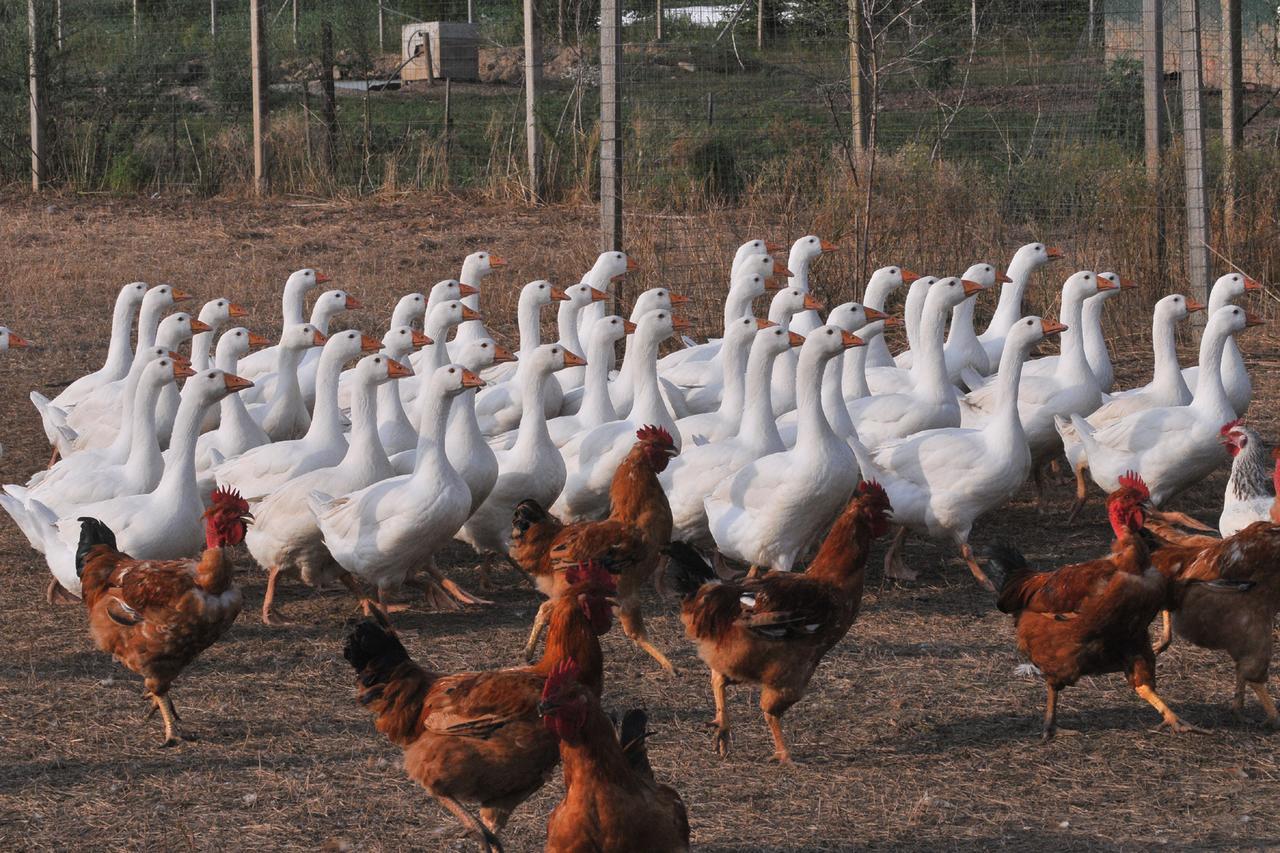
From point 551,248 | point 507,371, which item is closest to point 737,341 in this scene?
point 507,371

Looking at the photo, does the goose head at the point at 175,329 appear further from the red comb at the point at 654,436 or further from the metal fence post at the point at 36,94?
the metal fence post at the point at 36,94

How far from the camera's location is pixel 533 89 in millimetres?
15570

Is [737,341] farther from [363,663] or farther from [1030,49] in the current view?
[1030,49]

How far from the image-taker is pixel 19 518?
21.2 ft

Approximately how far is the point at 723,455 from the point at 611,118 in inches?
165

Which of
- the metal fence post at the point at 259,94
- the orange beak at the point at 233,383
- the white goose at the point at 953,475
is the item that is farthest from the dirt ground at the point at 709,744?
the metal fence post at the point at 259,94

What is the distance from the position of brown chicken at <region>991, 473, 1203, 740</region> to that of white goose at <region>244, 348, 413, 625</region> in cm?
307

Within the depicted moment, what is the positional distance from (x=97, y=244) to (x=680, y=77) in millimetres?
7178

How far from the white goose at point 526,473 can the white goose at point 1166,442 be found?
2671 millimetres

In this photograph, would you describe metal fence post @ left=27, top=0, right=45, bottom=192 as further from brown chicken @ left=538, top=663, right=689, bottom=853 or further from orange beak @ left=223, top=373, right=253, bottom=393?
brown chicken @ left=538, top=663, right=689, bottom=853

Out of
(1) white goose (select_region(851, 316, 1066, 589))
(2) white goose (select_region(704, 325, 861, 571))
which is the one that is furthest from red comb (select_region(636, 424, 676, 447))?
(1) white goose (select_region(851, 316, 1066, 589))

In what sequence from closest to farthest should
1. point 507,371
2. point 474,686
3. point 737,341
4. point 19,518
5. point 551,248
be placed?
point 474,686
point 19,518
point 737,341
point 507,371
point 551,248

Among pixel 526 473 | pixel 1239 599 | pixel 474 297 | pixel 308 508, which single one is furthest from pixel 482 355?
pixel 1239 599

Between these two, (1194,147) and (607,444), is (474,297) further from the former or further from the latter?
(1194,147)
